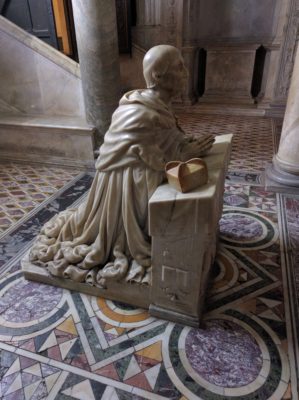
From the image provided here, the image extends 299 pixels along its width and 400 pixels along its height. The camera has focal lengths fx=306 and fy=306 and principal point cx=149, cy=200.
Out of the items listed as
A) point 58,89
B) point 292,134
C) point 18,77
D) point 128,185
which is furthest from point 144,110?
point 18,77

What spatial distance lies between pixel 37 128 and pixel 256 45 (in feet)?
16.2

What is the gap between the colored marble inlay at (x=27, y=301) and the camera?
5.74 feet

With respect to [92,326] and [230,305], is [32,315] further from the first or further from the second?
[230,305]

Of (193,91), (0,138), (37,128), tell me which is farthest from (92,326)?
(193,91)

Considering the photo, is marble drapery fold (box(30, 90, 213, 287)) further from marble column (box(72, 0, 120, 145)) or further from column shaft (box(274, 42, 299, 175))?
marble column (box(72, 0, 120, 145))

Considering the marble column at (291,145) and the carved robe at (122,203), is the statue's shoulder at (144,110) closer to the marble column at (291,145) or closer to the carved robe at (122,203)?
the carved robe at (122,203)

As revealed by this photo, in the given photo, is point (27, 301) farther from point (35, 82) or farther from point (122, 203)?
point (35, 82)

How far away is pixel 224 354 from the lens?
4.95ft

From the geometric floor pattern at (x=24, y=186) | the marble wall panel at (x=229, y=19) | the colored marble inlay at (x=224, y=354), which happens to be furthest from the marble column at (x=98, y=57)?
the marble wall panel at (x=229, y=19)

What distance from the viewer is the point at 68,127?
12.4 ft

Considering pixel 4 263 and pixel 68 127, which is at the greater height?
pixel 68 127

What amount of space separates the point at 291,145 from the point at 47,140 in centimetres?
292

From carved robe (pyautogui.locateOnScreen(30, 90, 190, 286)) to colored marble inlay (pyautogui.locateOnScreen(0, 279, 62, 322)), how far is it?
0.47ft

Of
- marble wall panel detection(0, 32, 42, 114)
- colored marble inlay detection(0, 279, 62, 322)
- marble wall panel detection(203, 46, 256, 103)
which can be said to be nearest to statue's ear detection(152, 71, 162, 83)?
colored marble inlay detection(0, 279, 62, 322)
